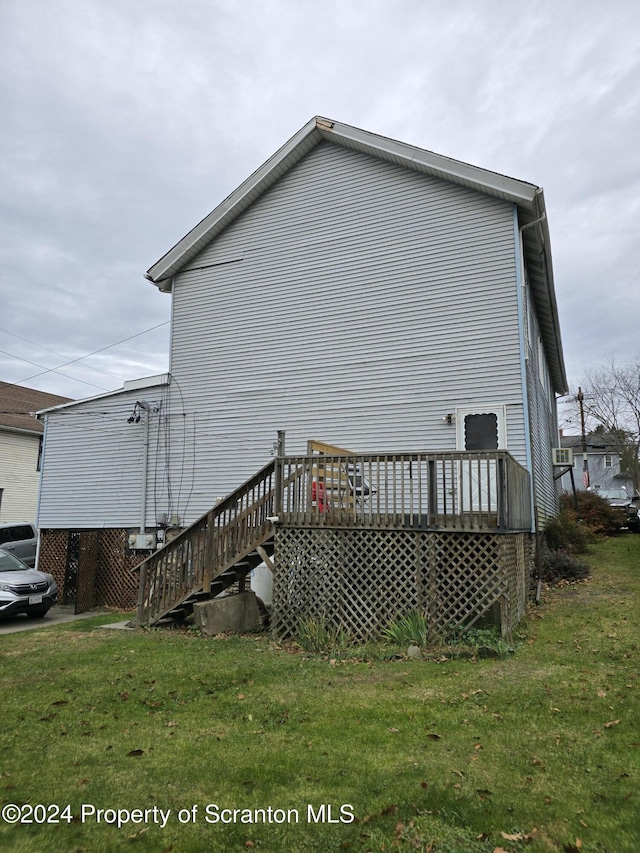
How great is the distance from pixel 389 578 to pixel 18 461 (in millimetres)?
23905

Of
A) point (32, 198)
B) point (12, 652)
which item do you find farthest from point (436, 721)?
point (32, 198)

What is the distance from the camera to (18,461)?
2758 cm

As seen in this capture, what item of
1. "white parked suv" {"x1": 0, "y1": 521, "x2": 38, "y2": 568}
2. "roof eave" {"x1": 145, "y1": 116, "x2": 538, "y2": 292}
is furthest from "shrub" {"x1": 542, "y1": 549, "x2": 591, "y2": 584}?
"white parked suv" {"x1": 0, "y1": 521, "x2": 38, "y2": 568}

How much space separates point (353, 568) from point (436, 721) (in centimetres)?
378

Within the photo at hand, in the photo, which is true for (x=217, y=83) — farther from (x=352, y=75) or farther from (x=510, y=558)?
(x=510, y=558)

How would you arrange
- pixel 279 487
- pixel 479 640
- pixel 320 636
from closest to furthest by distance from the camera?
pixel 479 640, pixel 320 636, pixel 279 487

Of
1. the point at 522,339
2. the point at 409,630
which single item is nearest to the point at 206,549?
the point at 409,630

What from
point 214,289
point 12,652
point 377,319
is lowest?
point 12,652

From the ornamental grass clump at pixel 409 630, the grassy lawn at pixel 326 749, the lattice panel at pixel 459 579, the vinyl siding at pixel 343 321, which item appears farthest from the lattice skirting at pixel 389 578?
the vinyl siding at pixel 343 321

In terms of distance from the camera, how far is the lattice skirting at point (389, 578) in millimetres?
8281

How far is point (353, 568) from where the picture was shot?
9.09 metres

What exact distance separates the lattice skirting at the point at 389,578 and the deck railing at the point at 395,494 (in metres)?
0.19

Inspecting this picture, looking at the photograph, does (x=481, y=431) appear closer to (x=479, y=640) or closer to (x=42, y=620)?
(x=479, y=640)

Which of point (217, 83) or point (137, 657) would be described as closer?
point (137, 657)
